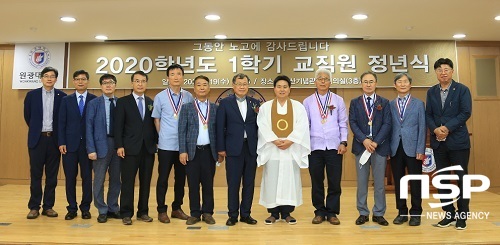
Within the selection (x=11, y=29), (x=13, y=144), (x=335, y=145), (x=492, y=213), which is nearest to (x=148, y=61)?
(x=11, y=29)

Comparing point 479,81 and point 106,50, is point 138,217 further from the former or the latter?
point 479,81

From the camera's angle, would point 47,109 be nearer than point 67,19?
Yes

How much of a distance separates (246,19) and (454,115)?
3195 millimetres

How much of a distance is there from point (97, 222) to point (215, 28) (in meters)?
3.51

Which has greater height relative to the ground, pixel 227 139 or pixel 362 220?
pixel 227 139

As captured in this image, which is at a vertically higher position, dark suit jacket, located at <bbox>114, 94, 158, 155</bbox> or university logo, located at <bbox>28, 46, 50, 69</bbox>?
university logo, located at <bbox>28, 46, 50, 69</bbox>

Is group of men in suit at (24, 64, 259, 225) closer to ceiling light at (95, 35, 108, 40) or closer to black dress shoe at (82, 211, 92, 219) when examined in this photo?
black dress shoe at (82, 211, 92, 219)

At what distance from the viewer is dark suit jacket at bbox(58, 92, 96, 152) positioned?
4.00 meters

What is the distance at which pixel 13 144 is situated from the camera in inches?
282

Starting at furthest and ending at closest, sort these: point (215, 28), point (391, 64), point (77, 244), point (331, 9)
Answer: point (391, 64) → point (215, 28) → point (331, 9) → point (77, 244)

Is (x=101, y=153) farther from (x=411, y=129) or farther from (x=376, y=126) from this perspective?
(x=411, y=129)

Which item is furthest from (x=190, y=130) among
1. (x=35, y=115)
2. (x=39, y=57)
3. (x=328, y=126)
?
(x=39, y=57)

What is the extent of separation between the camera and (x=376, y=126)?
150 inches

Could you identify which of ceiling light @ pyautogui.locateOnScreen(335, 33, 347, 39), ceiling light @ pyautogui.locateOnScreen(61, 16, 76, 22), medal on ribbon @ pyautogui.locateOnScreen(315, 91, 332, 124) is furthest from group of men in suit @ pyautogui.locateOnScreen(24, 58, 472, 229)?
ceiling light @ pyautogui.locateOnScreen(335, 33, 347, 39)
